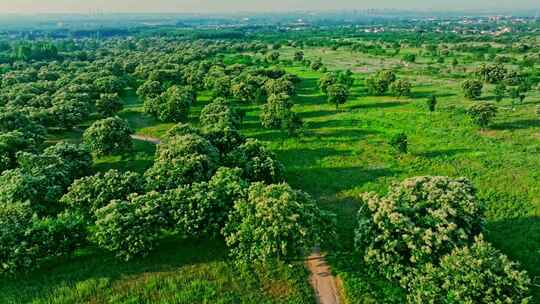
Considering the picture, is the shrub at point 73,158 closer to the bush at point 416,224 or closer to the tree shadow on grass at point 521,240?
the bush at point 416,224

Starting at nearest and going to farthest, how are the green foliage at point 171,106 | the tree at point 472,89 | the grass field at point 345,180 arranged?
the grass field at point 345,180
the green foliage at point 171,106
the tree at point 472,89

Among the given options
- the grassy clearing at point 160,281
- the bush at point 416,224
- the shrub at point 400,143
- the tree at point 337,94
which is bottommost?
the grassy clearing at point 160,281

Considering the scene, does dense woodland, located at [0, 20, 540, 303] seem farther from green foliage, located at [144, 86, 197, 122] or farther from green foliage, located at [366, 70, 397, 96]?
green foliage, located at [366, 70, 397, 96]

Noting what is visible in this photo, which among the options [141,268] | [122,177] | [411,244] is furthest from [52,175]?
[411,244]

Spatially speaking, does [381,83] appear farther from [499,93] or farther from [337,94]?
[499,93]

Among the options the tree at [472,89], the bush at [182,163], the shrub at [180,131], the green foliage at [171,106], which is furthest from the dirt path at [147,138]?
the tree at [472,89]
